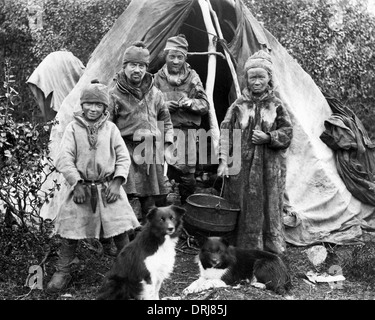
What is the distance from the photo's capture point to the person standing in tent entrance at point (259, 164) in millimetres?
6234

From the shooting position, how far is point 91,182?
5.34 metres

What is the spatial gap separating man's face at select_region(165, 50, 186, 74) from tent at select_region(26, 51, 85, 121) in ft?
6.71

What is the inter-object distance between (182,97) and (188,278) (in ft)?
7.58

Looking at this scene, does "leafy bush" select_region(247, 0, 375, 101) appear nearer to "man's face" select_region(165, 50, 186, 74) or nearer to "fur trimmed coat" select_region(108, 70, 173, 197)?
"man's face" select_region(165, 50, 186, 74)

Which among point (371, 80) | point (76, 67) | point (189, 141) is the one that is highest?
point (76, 67)

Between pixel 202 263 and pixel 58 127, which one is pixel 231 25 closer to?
pixel 58 127

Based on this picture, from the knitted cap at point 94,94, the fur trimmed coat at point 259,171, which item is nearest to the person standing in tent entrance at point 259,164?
the fur trimmed coat at point 259,171

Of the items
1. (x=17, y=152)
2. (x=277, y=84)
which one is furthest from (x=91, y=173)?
(x=277, y=84)

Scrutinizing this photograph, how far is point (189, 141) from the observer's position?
776 centimetres

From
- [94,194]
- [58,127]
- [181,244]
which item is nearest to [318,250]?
[181,244]

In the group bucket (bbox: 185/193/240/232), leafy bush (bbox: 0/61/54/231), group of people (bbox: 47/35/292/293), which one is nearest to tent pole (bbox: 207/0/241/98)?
group of people (bbox: 47/35/292/293)

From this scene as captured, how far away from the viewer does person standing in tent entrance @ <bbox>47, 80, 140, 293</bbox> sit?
5273 mm

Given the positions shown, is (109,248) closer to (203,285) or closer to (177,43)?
(203,285)

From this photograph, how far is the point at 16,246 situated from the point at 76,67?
11.5ft
